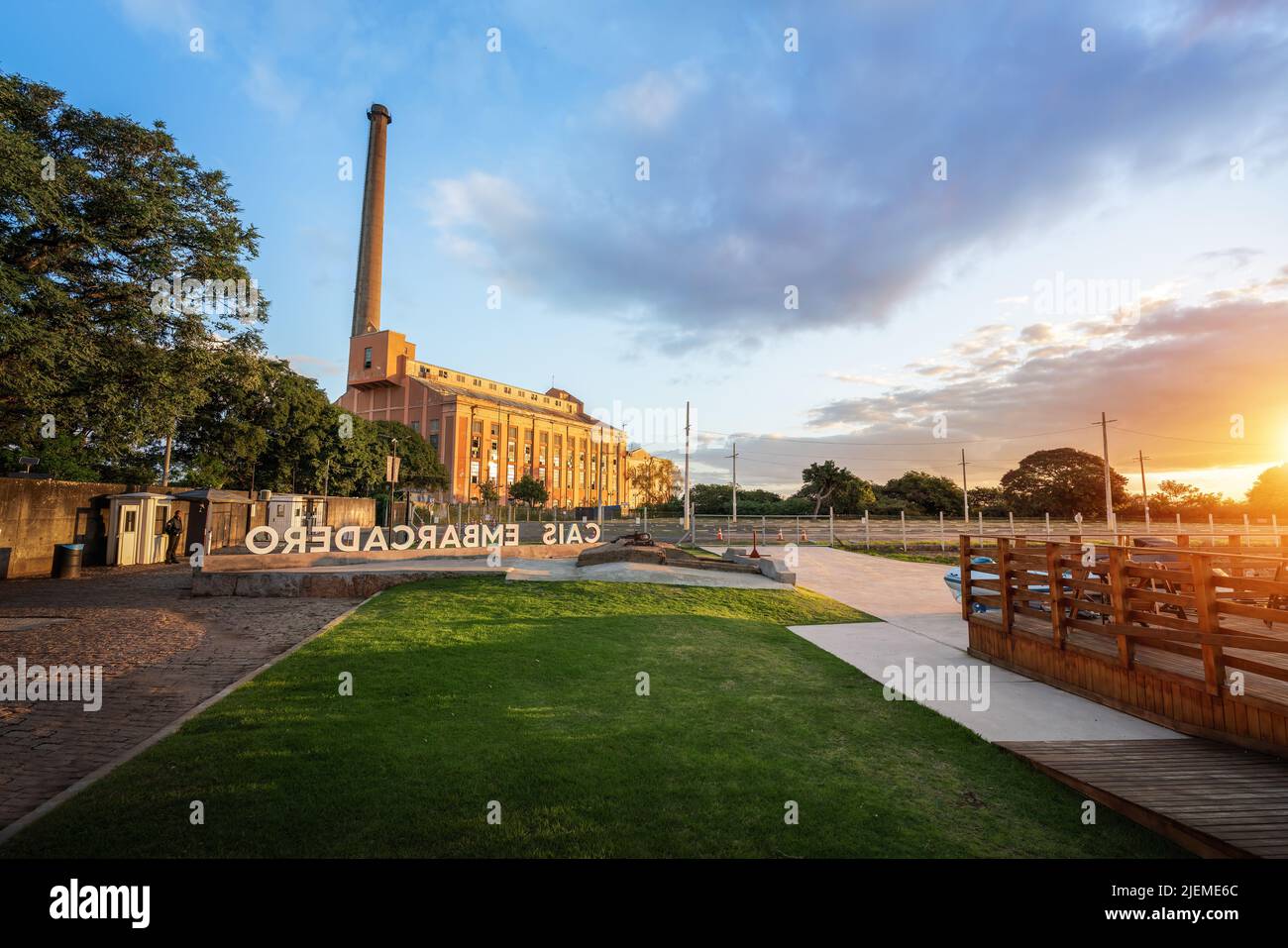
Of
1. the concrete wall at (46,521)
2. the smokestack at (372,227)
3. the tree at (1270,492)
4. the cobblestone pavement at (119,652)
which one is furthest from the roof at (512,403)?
the tree at (1270,492)

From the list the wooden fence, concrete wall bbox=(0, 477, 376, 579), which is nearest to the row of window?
concrete wall bbox=(0, 477, 376, 579)

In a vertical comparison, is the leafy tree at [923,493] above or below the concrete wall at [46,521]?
above

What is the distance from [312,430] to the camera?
37.0 meters

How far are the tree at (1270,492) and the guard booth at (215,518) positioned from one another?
Answer: 8795cm

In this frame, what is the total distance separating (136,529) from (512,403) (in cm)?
7479

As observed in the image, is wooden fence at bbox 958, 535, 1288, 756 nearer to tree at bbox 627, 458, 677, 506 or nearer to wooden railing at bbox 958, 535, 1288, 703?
wooden railing at bbox 958, 535, 1288, 703

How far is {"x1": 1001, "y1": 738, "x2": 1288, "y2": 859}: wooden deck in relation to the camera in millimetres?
3832

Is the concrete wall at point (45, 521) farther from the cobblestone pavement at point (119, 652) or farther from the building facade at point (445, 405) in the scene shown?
the building facade at point (445, 405)

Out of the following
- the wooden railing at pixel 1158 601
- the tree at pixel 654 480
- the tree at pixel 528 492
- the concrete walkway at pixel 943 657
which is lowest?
the concrete walkway at pixel 943 657

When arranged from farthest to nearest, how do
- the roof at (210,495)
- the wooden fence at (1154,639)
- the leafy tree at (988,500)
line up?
the leafy tree at (988,500)
the roof at (210,495)
the wooden fence at (1154,639)

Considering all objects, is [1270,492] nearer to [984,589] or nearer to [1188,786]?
[984,589]

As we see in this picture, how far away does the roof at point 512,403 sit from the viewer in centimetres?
7944

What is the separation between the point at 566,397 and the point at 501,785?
11078 centimetres
